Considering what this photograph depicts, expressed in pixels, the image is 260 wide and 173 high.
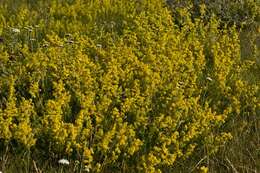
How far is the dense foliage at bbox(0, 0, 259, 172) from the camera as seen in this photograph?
3186 mm

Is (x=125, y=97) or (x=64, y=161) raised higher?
(x=125, y=97)

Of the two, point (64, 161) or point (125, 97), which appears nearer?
point (64, 161)

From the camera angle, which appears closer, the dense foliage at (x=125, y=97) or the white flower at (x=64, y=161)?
the white flower at (x=64, y=161)

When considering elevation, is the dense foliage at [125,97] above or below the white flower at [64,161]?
above

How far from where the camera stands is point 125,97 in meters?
3.70

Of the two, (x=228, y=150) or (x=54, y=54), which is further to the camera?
(x=54, y=54)

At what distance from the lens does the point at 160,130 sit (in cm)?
343

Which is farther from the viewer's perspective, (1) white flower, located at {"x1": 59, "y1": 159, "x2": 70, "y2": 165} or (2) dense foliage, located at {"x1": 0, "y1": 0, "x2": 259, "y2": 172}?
(2) dense foliage, located at {"x1": 0, "y1": 0, "x2": 259, "y2": 172}

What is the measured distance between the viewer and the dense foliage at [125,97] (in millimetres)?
3186

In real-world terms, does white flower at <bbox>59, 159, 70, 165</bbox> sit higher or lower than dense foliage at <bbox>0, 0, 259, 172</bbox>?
lower

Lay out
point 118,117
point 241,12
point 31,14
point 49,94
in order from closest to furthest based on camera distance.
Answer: point 118,117 → point 49,94 → point 31,14 → point 241,12

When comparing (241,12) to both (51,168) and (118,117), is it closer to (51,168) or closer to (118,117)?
(118,117)

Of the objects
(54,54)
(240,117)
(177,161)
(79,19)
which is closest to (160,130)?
(177,161)

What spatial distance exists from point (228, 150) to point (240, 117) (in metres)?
0.47
